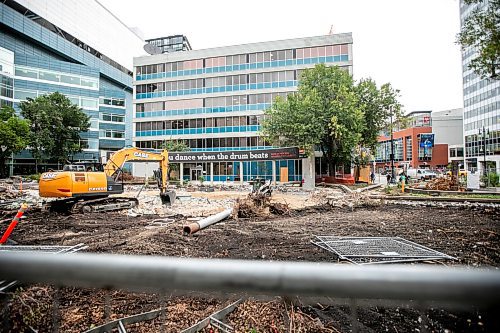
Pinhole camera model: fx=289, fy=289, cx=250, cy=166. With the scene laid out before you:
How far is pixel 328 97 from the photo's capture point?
30828mm

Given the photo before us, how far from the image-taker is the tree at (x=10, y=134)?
1703 inches

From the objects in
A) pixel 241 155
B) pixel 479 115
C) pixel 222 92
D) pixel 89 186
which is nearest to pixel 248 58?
pixel 222 92

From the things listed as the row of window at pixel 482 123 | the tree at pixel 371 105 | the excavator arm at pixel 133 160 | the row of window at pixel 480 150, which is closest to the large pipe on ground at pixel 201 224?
the excavator arm at pixel 133 160

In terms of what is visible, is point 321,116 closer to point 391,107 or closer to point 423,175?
point 391,107

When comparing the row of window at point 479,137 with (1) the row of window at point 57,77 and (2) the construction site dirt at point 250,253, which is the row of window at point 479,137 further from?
(1) the row of window at point 57,77

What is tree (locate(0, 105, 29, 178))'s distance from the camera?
142 ft

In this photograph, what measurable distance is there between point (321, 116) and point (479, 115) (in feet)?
193

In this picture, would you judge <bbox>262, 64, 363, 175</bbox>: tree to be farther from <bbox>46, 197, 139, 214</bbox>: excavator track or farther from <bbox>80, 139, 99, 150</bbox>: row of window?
<bbox>80, 139, 99, 150</bbox>: row of window

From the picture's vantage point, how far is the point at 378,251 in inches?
224

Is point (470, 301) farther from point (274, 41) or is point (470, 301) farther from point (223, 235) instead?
point (274, 41)

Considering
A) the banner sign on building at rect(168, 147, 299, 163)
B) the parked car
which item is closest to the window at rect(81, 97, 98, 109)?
the banner sign on building at rect(168, 147, 299, 163)

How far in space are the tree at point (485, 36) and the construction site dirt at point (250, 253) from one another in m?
6.95

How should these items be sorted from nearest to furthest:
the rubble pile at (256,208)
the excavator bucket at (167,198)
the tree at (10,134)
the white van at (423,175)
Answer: the rubble pile at (256,208)
the excavator bucket at (167,198)
the tree at (10,134)
the white van at (423,175)

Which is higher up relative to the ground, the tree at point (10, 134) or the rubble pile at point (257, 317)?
the tree at point (10, 134)
